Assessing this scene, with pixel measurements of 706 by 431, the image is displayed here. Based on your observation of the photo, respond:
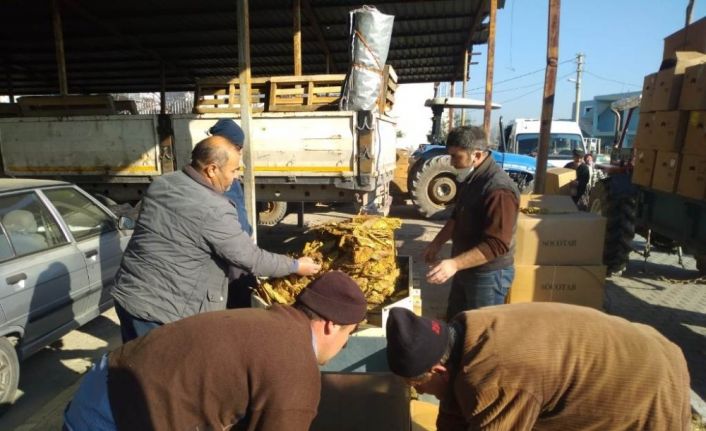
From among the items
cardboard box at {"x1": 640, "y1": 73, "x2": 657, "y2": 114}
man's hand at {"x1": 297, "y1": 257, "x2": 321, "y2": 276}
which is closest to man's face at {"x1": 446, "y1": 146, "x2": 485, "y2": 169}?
man's hand at {"x1": 297, "y1": 257, "x2": 321, "y2": 276}

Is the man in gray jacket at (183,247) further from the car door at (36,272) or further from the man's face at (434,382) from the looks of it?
the car door at (36,272)

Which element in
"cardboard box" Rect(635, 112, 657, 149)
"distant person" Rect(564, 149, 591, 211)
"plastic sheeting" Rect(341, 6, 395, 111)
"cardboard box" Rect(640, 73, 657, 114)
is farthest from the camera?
"distant person" Rect(564, 149, 591, 211)

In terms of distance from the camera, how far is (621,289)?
18.3 ft

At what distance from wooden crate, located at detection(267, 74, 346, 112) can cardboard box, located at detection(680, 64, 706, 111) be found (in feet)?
12.2

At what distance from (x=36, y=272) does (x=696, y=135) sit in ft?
18.1

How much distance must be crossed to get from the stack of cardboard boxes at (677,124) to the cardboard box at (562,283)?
1.13 metres

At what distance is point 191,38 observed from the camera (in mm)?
10609

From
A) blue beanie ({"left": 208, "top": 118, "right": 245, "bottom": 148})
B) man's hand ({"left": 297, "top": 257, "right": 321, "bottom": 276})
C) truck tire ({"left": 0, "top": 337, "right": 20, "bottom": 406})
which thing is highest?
blue beanie ({"left": 208, "top": 118, "right": 245, "bottom": 148})

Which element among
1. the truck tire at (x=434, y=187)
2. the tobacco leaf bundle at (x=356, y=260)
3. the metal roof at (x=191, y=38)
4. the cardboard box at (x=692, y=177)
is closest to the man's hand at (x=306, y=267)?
the tobacco leaf bundle at (x=356, y=260)

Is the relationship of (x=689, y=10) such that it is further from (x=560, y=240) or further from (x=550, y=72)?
(x=560, y=240)

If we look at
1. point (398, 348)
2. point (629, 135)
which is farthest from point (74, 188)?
point (629, 135)

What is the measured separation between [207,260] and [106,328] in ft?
10.0

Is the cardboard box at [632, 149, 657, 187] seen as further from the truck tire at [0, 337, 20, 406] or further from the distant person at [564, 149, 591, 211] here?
the truck tire at [0, 337, 20, 406]

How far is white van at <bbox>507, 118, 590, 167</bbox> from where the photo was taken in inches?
487
